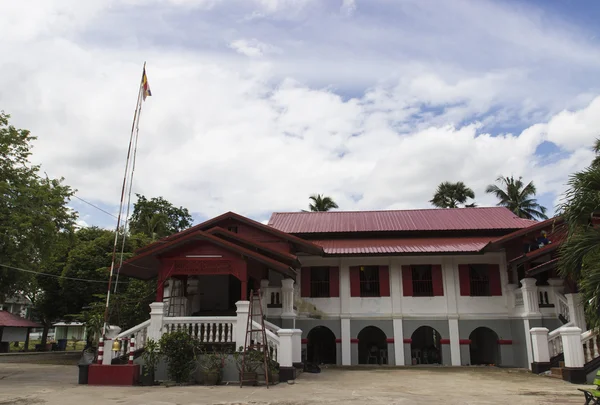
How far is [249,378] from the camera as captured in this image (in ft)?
42.9

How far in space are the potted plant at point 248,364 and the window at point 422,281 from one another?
9279 millimetres

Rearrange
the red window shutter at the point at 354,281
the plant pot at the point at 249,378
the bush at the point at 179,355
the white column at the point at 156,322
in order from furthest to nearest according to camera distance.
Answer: the red window shutter at the point at 354,281
the white column at the point at 156,322
the bush at the point at 179,355
the plant pot at the point at 249,378

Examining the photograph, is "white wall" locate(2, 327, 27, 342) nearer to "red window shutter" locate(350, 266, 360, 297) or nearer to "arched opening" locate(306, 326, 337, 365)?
"arched opening" locate(306, 326, 337, 365)

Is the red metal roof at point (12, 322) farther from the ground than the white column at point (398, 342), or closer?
farther from the ground

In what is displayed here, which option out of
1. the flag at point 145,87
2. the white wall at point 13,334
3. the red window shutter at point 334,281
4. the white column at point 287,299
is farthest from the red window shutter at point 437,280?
the white wall at point 13,334

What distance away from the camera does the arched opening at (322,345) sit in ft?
75.2

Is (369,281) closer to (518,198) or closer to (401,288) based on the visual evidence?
(401,288)

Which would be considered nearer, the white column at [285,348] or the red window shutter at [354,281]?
the white column at [285,348]

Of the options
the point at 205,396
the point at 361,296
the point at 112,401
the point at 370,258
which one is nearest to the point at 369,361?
the point at 361,296

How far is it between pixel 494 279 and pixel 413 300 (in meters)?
3.57

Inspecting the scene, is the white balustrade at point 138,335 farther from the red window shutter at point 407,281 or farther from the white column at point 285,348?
the red window shutter at point 407,281

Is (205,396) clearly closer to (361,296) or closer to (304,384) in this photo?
(304,384)

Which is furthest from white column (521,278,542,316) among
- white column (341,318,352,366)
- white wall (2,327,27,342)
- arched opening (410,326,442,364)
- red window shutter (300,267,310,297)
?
white wall (2,327,27,342)

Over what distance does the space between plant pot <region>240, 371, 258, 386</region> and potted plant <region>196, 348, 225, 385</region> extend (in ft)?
2.78
